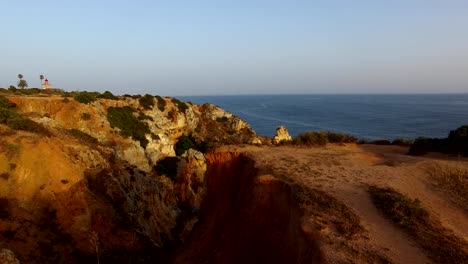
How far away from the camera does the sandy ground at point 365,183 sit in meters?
9.70

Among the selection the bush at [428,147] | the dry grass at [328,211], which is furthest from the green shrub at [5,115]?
the bush at [428,147]

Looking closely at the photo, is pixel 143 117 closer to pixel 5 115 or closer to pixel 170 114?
pixel 170 114

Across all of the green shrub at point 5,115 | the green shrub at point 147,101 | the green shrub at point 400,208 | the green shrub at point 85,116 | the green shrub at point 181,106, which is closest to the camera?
the green shrub at point 400,208

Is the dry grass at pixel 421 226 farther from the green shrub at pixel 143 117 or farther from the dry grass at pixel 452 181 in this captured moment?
the green shrub at pixel 143 117

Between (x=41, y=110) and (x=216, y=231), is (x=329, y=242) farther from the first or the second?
(x=41, y=110)

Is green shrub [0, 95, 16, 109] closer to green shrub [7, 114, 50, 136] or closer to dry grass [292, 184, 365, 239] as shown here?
green shrub [7, 114, 50, 136]

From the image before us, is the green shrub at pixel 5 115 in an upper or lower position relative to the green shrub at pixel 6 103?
lower

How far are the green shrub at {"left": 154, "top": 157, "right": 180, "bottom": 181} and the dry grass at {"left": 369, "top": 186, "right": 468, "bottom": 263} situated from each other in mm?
25160

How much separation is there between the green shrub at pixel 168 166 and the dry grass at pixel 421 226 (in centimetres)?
2516

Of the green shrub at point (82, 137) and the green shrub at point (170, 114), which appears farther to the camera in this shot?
the green shrub at point (170, 114)

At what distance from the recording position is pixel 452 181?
15141 millimetres

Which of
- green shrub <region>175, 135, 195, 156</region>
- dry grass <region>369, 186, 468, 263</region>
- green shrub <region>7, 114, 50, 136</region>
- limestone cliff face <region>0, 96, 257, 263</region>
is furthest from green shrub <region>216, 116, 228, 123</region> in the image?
dry grass <region>369, 186, 468, 263</region>

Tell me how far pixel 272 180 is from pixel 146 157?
83.2ft

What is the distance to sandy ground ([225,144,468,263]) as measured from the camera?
9.70 metres
